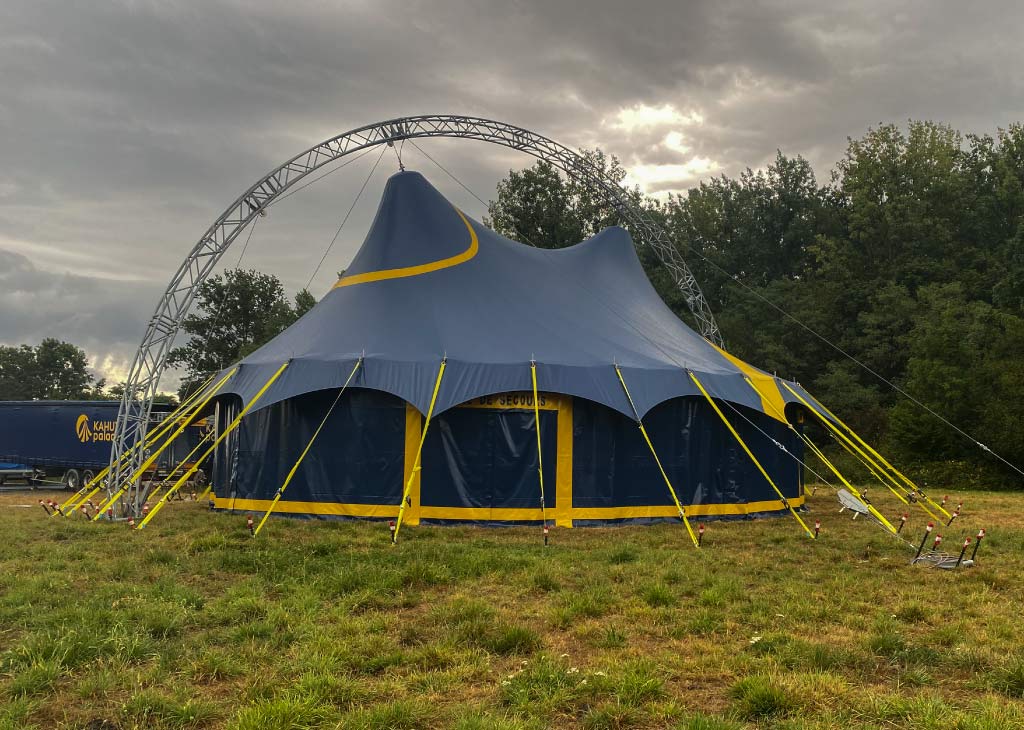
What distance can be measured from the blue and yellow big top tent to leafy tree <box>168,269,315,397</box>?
37.5 m

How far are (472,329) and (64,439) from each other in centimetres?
1288

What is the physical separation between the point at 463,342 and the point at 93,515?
6572mm

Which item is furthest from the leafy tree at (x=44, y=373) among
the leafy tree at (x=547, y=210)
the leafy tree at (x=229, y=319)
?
the leafy tree at (x=547, y=210)

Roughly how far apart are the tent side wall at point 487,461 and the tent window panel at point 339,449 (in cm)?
2

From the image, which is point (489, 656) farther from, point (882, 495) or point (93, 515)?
point (882, 495)

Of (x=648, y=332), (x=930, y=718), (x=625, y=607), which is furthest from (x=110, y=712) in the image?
(x=648, y=332)

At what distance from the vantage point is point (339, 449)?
1137 centimetres

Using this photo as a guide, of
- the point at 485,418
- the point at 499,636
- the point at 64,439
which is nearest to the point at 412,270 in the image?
the point at 485,418

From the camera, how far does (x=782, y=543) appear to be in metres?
9.70

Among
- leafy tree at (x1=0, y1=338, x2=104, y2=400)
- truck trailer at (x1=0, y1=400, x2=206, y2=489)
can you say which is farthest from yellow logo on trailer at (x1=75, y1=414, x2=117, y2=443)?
leafy tree at (x1=0, y1=338, x2=104, y2=400)

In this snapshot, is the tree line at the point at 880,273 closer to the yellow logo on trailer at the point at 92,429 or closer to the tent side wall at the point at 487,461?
the tent side wall at the point at 487,461

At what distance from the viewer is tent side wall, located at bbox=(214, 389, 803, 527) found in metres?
11.0

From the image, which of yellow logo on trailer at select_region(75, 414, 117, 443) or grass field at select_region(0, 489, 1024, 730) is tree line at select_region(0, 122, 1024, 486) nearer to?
grass field at select_region(0, 489, 1024, 730)

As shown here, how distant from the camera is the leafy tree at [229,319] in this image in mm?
49344
